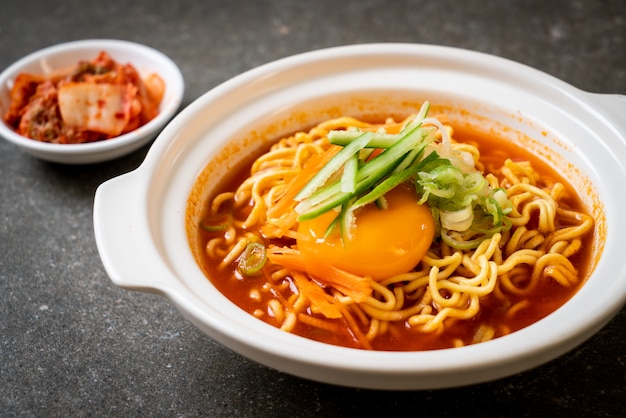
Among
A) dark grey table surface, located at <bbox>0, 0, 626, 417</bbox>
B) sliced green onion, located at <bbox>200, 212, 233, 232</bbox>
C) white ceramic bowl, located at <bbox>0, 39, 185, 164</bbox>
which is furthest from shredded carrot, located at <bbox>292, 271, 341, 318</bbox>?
white ceramic bowl, located at <bbox>0, 39, 185, 164</bbox>

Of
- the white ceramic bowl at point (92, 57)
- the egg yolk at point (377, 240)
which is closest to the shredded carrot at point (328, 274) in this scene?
the egg yolk at point (377, 240)

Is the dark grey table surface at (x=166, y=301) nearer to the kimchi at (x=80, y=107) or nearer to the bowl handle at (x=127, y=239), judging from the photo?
the kimchi at (x=80, y=107)

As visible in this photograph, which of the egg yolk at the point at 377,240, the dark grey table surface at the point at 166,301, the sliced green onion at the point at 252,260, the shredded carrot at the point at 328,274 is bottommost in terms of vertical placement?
the dark grey table surface at the point at 166,301

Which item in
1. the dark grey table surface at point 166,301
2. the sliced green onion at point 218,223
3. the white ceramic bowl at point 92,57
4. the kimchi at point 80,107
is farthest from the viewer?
the kimchi at point 80,107

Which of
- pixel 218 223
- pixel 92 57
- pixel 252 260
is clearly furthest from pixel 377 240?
pixel 92 57

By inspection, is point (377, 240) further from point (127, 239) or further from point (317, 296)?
point (127, 239)

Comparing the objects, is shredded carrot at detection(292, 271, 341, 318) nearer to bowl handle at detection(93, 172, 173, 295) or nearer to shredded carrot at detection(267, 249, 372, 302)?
shredded carrot at detection(267, 249, 372, 302)

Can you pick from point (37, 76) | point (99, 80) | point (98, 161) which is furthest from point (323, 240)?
point (37, 76)

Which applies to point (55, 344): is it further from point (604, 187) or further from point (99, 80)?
point (604, 187)
